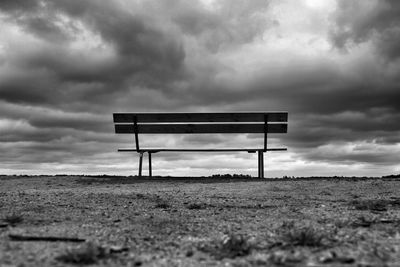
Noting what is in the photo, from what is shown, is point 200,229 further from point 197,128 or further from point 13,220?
point 197,128

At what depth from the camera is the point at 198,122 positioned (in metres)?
11.7

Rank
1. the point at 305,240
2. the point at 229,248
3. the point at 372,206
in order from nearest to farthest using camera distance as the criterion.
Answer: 1. the point at 229,248
2. the point at 305,240
3. the point at 372,206

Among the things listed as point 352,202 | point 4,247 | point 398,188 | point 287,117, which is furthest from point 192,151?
point 4,247

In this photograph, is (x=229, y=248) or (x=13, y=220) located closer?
(x=229, y=248)

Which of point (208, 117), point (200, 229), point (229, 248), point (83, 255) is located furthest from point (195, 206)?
point (208, 117)

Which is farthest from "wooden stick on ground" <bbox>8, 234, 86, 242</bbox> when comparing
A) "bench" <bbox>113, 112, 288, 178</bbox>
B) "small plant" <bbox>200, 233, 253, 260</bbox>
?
"bench" <bbox>113, 112, 288, 178</bbox>

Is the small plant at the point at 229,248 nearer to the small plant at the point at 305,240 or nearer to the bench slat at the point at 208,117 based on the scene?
the small plant at the point at 305,240

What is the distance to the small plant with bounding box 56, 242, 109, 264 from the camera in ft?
10.1

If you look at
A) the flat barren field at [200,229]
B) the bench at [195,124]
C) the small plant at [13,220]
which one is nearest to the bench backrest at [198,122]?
the bench at [195,124]

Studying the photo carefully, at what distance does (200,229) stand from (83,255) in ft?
4.74

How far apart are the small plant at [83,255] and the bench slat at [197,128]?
856 cm

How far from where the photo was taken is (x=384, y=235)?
381cm

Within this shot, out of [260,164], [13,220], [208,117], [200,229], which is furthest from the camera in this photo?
[208,117]

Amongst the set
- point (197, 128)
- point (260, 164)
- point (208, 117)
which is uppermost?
point (208, 117)
